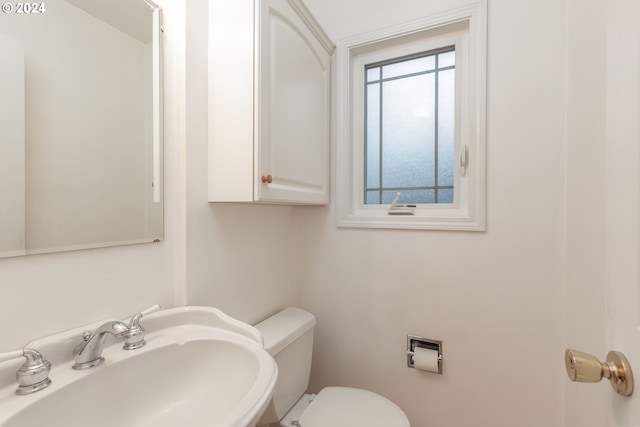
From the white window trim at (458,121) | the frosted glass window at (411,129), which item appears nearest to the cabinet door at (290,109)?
the white window trim at (458,121)

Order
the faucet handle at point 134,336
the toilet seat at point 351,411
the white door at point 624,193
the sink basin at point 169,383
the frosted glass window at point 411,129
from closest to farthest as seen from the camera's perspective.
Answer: the white door at point 624,193 < the sink basin at point 169,383 < the faucet handle at point 134,336 < the toilet seat at point 351,411 < the frosted glass window at point 411,129

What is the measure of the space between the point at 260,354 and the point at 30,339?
20.5 inches

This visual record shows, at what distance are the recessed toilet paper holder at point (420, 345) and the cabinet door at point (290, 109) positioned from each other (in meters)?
0.80

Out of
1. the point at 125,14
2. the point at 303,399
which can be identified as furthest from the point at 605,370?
the point at 125,14

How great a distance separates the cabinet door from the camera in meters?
0.97

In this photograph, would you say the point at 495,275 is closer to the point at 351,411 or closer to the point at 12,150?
the point at 351,411

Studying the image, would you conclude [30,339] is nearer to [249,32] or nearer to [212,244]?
[212,244]

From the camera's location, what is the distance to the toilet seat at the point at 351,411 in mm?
1070

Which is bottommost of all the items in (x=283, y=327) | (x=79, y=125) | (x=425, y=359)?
(x=425, y=359)

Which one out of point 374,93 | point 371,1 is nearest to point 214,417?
point 374,93

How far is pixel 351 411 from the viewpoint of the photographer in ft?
3.71

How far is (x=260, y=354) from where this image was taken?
0.72 m

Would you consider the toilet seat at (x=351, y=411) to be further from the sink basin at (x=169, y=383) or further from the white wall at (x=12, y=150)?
the white wall at (x=12, y=150)

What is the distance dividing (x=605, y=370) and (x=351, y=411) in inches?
36.4
